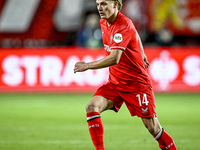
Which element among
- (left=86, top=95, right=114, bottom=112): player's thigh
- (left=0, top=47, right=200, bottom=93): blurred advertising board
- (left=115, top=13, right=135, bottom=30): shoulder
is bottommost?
(left=0, top=47, right=200, bottom=93): blurred advertising board

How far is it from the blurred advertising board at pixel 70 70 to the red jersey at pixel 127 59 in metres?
7.17

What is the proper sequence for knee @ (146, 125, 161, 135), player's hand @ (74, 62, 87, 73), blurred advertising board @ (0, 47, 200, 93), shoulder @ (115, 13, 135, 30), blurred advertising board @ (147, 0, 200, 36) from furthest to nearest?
blurred advertising board @ (147, 0, 200, 36) → blurred advertising board @ (0, 47, 200, 93) → knee @ (146, 125, 161, 135) → shoulder @ (115, 13, 135, 30) → player's hand @ (74, 62, 87, 73)

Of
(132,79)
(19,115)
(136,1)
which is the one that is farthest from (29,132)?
(136,1)

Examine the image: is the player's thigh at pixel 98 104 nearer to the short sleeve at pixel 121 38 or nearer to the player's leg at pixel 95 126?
the player's leg at pixel 95 126

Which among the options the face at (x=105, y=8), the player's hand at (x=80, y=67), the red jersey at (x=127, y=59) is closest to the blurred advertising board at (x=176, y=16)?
the red jersey at (x=127, y=59)

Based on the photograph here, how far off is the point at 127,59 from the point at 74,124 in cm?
345

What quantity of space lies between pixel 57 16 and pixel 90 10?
70.3 inches

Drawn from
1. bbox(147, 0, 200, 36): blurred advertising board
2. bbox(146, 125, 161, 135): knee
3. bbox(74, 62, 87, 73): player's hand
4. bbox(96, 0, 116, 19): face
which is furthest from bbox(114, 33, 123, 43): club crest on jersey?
bbox(147, 0, 200, 36): blurred advertising board

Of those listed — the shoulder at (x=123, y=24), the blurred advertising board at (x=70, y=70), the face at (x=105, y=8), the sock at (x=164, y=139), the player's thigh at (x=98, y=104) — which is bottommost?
the blurred advertising board at (x=70, y=70)

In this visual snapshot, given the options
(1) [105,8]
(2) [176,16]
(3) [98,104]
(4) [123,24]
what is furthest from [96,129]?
(2) [176,16]

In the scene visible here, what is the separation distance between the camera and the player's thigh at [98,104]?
500 centimetres

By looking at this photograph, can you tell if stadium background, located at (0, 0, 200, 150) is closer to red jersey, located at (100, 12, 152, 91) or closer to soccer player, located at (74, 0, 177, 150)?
soccer player, located at (74, 0, 177, 150)

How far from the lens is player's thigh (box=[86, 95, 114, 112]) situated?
500 cm

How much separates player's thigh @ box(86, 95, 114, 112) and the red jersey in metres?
0.24
